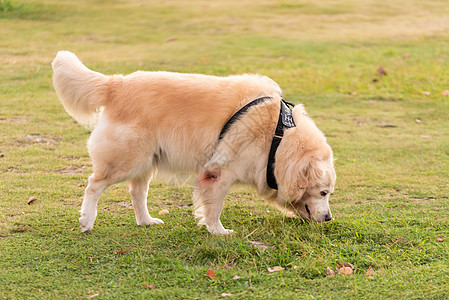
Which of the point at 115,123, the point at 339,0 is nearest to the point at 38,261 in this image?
the point at 115,123

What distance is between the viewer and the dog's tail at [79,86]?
4832 mm

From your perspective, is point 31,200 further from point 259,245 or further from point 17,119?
point 17,119

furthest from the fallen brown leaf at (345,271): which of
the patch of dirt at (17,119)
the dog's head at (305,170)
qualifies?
the patch of dirt at (17,119)

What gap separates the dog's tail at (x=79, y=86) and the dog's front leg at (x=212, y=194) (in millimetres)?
1181

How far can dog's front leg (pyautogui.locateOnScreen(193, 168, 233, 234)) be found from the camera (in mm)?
4754

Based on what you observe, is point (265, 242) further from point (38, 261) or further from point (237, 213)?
point (38, 261)

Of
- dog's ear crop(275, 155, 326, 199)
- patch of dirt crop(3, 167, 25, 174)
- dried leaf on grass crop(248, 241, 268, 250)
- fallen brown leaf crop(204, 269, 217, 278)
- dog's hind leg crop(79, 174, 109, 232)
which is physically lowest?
patch of dirt crop(3, 167, 25, 174)

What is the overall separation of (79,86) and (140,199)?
1229 millimetres

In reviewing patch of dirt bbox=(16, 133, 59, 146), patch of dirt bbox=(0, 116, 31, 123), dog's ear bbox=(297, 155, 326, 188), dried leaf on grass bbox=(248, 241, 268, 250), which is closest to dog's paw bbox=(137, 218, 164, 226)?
dried leaf on grass bbox=(248, 241, 268, 250)

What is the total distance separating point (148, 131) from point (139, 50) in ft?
29.1

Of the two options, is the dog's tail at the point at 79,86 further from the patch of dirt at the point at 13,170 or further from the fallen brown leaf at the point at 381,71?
the fallen brown leaf at the point at 381,71

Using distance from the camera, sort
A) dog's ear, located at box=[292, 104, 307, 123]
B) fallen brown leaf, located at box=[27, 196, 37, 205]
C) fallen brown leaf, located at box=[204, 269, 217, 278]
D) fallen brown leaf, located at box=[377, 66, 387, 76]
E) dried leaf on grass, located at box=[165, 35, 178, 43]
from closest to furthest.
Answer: fallen brown leaf, located at box=[204, 269, 217, 278] < dog's ear, located at box=[292, 104, 307, 123] < fallen brown leaf, located at box=[27, 196, 37, 205] < fallen brown leaf, located at box=[377, 66, 387, 76] < dried leaf on grass, located at box=[165, 35, 178, 43]

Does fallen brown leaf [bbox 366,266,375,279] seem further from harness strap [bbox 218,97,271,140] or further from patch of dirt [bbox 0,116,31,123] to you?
patch of dirt [bbox 0,116,31,123]

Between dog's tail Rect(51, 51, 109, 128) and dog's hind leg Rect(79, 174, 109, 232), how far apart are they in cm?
68
